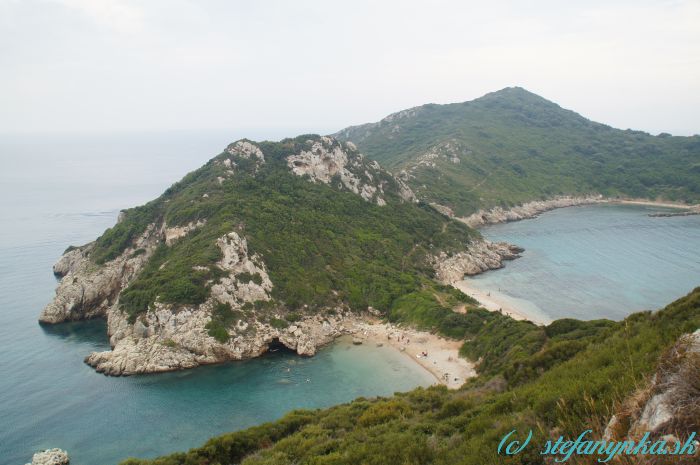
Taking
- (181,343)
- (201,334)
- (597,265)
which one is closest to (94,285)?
(181,343)

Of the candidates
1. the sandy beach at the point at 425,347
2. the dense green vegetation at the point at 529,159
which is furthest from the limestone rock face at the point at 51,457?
the dense green vegetation at the point at 529,159

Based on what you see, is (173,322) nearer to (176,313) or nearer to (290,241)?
(176,313)

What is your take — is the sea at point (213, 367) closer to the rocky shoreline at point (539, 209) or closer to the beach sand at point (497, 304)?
the beach sand at point (497, 304)

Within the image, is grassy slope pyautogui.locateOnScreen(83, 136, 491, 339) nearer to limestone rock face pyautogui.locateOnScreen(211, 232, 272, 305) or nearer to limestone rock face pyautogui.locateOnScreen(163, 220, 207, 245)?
limestone rock face pyautogui.locateOnScreen(163, 220, 207, 245)

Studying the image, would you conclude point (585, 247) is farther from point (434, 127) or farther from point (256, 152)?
point (434, 127)

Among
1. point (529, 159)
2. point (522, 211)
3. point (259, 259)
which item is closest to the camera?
point (259, 259)

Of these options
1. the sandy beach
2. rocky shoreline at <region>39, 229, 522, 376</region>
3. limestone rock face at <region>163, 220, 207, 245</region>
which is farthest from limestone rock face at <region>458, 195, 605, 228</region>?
limestone rock face at <region>163, 220, 207, 245</region>
